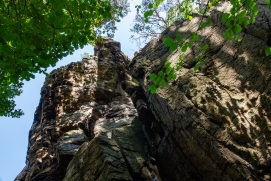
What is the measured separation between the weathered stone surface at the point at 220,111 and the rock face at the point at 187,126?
3cm

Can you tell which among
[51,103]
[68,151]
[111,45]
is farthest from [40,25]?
[111,45]

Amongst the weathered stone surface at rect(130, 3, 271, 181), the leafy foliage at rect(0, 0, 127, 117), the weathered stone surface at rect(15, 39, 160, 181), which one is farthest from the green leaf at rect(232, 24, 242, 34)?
the weathered stone surface at rect(15, 39, 160, 181)

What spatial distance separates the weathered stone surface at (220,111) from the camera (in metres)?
6.21

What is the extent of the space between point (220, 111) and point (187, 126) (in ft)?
4.70

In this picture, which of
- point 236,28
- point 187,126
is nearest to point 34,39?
point 236,28

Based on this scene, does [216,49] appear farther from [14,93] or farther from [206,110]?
[14,93]

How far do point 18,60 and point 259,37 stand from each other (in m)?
7.91

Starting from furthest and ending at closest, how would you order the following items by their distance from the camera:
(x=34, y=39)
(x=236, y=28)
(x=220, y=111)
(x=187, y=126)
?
1. (x=187, y=126)
2. (x=220, y=111)
3. (x=34, y=39)
4. (x=236, y=28)

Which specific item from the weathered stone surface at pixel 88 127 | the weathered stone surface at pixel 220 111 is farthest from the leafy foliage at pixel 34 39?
the weathered stone surface at pixel 88 127

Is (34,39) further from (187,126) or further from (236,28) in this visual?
(187,126)

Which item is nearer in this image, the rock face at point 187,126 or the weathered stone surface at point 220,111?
the weathered stone surface at point 220,111

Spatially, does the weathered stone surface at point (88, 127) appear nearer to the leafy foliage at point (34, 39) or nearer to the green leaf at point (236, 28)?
the leafy foliage at point (34, 39)

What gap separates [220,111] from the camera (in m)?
7.25

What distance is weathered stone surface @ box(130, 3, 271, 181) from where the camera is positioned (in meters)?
6.21
